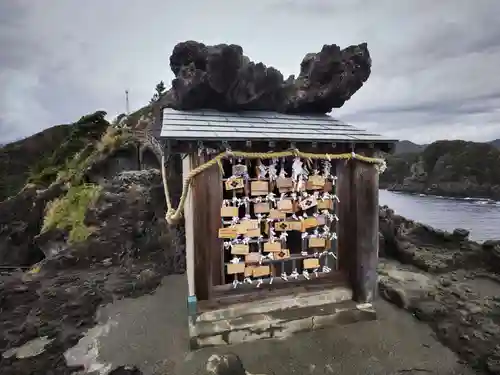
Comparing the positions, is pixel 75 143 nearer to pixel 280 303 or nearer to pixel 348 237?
pixel 280 303

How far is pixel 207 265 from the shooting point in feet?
15.9

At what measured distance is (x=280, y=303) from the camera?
5.21 meters

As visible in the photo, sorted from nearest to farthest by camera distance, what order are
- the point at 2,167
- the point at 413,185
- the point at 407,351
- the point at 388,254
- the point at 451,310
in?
the point at 407,351
the point at 451,310
the point at 388,254
the point at 2,167
the point at 413,185

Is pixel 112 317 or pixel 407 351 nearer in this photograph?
pixel 407 351

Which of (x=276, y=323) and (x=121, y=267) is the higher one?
(x=276, y=323)

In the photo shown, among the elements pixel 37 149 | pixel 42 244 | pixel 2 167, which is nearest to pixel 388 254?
pixel 42 244

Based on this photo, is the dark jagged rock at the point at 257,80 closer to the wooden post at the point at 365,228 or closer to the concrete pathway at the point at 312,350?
the wooden post at the point at 365,228

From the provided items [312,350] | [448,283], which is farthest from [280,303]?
[448,283]

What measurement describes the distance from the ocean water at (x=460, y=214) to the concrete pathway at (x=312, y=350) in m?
9.92

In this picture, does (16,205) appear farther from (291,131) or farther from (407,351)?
(407,351)

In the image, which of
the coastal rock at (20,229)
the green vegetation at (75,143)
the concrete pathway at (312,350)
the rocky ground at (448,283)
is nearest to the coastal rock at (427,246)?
the rocky ground at (448,283)

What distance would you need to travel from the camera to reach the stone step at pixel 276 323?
4.79 metres

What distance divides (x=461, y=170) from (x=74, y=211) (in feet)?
104

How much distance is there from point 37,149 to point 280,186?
2086 centimetres
